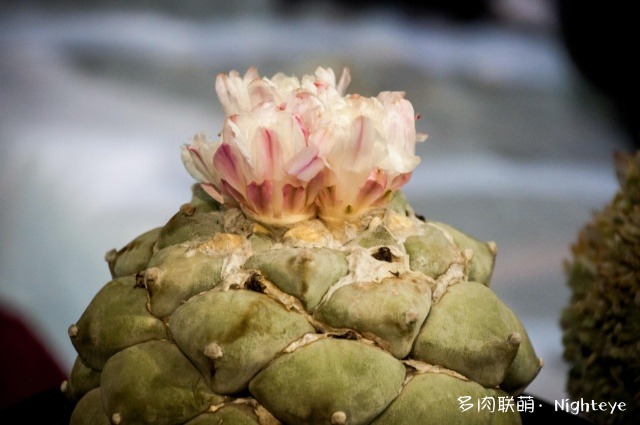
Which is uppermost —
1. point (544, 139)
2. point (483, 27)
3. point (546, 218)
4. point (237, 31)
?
point (237, 31)

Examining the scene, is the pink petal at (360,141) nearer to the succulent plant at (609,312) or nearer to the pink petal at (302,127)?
the pink petal at (302,127)

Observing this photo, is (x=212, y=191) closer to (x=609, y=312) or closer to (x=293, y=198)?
(x=293, y=198)

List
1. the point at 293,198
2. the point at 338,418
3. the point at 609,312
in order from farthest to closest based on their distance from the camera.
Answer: the point at 609,312
the point at 293,198
the point at 338,418

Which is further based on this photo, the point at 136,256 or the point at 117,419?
the point at 136,256

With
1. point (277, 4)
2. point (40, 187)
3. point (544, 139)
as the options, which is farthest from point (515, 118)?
point (40, 187)

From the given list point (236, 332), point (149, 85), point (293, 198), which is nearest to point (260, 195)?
point (293, 198)

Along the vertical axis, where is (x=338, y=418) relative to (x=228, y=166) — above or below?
below

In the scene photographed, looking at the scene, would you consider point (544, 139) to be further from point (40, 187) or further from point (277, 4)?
point (40, 187)

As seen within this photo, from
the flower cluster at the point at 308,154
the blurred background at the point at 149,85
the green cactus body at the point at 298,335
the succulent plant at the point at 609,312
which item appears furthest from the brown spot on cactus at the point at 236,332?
the blurred background at the point at 149,85
